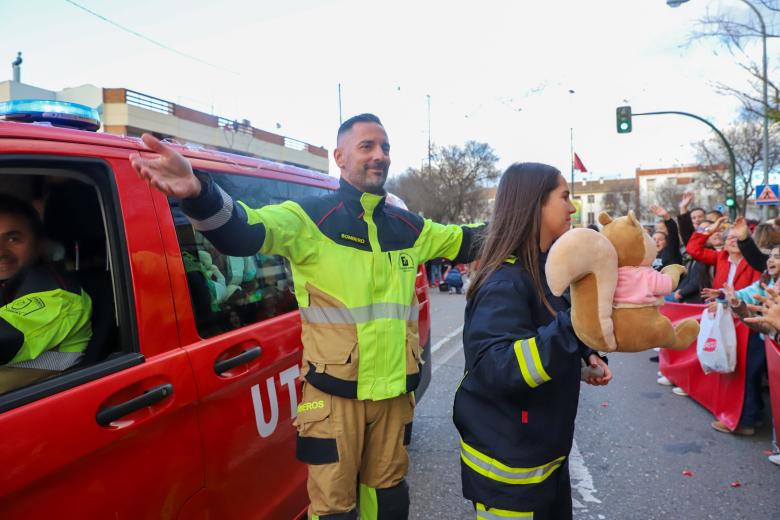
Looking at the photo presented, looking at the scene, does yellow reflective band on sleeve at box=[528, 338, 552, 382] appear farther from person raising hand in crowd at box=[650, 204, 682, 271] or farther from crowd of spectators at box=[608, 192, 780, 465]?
person raising hand in crowd at box=[650, 204, 682, 271]

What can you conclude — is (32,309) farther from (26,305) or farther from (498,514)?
(498,514)

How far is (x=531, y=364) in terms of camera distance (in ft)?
4.69

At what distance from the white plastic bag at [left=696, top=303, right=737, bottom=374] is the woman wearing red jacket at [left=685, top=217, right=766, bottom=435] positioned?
0.40 ft

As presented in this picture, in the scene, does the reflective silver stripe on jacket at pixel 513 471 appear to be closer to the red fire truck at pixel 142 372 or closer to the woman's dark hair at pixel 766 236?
the red fire truck at pixel 142 372

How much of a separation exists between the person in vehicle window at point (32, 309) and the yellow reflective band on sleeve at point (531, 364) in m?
1.36

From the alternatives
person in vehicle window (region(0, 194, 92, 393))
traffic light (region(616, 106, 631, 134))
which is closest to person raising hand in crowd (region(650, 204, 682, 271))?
person in vehicle window (region(0, 194, 92, 393))

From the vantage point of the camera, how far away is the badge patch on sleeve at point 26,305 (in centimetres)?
157

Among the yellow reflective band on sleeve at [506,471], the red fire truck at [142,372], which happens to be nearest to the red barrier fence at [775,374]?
the yellow reflective band on sleeve at [506,471]

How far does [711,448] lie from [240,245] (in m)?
3.93

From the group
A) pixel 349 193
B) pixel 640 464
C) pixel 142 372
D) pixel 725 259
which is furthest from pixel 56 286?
pixel 725 259

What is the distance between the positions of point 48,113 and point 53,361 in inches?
32.1

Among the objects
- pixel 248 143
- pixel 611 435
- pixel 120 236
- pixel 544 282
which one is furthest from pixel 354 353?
pixel 248 143

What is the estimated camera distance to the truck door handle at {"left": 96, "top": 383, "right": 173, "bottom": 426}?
4.76ft

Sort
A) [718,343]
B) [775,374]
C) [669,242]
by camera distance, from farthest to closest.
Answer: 1. [669,242]
2. [718,343]
3. [775,374]
